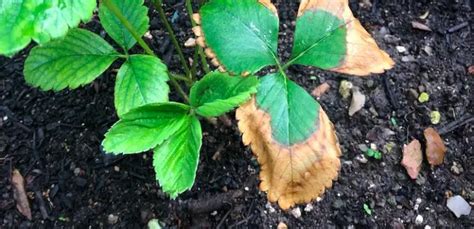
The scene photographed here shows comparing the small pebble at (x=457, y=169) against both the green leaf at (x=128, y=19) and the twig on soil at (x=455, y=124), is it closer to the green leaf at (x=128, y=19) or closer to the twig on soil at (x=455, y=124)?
the twig on soil at (x=455, y=124)

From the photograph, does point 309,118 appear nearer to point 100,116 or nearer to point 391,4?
point 100,116

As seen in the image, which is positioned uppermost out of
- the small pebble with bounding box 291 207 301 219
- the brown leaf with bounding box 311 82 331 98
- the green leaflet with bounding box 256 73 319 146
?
the green leaflet with bounding box 256 73 319 146

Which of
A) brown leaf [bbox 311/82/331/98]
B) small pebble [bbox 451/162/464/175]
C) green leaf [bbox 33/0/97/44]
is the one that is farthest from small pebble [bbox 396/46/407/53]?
green leaf [bbox 33/0/97/44]

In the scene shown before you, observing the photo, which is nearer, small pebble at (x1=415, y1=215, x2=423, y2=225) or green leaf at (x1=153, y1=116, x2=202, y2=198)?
green leaf at (x1=153, y1=116, x2=202, y2=198)

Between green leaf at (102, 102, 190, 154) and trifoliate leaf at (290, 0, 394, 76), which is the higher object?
trifoliate leaf at (290, 0, 394, 76)

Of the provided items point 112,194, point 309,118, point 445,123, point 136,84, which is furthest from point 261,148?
point 445,123

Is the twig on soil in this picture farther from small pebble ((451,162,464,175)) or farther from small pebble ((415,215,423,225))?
small pebble ((415,215,423,225))

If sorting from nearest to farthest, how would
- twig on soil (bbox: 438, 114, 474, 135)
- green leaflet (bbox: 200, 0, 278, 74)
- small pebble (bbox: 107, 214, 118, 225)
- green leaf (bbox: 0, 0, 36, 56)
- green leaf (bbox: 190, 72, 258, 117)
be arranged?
green leaf (bbox: 0, 0, 36, 56) → green leaf (bbox: 190, 72, 258, 117) → green leaflet (bbox: 200, 0, 278, 74) → small pebble (bbox: 107, 214, 118, 225) → twig on soil (bbox: 438, 114, 474, 135)
